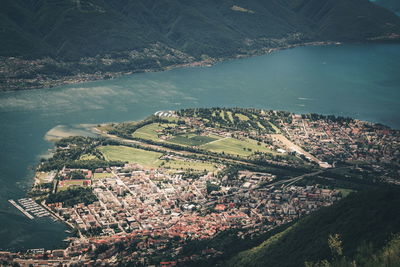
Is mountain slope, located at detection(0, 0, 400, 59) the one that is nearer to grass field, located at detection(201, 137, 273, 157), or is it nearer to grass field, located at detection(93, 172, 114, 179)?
grass field, located at detection(201, 137, 273, 157)

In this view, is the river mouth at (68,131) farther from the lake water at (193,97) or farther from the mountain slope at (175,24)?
→ the mountain slope at (175,24)

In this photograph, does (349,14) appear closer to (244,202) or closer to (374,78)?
(374,78)

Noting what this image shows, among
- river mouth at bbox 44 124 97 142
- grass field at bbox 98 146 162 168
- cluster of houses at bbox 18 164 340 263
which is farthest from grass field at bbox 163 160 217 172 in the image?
river mouth at bbox 44 124 97 142

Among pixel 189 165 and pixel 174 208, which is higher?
pixel 189 165

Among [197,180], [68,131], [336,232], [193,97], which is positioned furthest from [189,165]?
[193,97]

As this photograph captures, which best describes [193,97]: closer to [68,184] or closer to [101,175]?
[101,175]

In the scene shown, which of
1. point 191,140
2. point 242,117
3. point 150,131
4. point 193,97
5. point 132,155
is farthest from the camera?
point 193,97

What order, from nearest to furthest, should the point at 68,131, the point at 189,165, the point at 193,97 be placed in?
the point at 189,165 → the point at 68,131 → the point at 193,97
